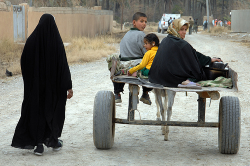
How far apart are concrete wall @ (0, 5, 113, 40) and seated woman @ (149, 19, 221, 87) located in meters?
13.8

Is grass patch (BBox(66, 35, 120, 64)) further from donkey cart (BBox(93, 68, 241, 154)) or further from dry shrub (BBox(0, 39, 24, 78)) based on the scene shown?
donkey cart (BBox(93, 68, 241, 154))

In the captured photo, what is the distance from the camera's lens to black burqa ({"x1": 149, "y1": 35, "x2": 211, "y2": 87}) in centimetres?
462

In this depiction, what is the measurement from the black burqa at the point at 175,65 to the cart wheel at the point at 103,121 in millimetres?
632

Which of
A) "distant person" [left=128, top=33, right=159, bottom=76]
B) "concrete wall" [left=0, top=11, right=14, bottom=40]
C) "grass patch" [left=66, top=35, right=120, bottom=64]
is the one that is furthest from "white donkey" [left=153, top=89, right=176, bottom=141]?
"concrete wall" [left=0, top=11, right=14, bottom=40]

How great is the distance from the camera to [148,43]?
5219 mm

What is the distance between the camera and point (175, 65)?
4.67m

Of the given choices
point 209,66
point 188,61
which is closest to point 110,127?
point 188,61

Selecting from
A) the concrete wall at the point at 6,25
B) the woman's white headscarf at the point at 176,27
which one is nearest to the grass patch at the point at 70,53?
the concrete wall at the point at 6,25

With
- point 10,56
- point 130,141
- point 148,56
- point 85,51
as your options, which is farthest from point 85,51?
point 148,56

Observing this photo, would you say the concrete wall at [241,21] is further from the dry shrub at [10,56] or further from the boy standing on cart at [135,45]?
the boy standing on cart at [135,45]

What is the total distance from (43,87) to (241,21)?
36.9 m

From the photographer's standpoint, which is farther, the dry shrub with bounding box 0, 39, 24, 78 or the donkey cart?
the dry shrub with bounding box 0, 39, 24, 78

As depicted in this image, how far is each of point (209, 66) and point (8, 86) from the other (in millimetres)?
6706

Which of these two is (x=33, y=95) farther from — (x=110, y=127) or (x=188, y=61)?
(x=188, y=61)
